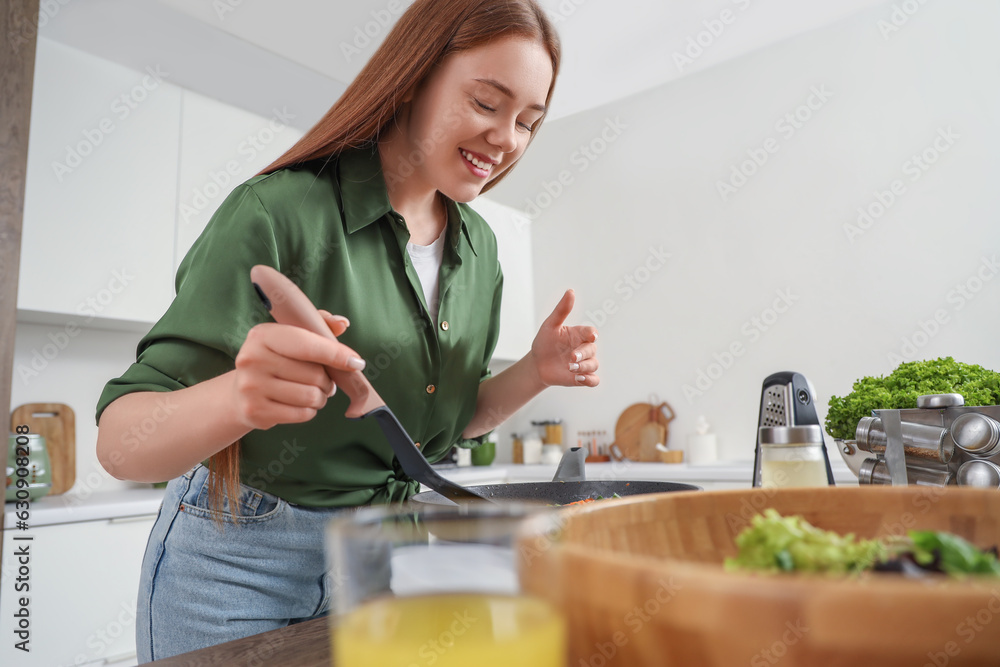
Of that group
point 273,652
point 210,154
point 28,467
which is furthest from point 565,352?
point 210,154

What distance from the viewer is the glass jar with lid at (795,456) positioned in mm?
621

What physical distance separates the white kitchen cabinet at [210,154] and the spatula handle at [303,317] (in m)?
2.20

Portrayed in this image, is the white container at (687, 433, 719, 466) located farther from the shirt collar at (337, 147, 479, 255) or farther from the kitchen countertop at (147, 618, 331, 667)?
the kitchen countertop at (147, 618, 331, 667)

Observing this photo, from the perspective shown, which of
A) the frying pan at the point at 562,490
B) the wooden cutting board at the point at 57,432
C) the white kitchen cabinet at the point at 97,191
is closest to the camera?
the frying pan at the point at 562,490

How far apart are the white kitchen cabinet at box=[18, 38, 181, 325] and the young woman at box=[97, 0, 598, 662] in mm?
1643

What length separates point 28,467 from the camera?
→ 6.98ft

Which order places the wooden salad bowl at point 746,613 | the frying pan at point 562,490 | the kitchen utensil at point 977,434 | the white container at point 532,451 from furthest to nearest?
the white container at point 532,451 → the frying pan at point 562,490 → the kitchen utensil at point 977,434 → the wooden salad bowl at point 746,613

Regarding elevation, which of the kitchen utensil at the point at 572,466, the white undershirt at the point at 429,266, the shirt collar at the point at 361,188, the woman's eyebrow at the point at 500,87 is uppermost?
the woman's eyebrow at the point at 500,87

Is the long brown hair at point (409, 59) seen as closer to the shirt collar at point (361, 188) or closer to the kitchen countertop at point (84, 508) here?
the shirt collar at point (361, 188)

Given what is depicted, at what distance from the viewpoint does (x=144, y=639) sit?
2.91ft

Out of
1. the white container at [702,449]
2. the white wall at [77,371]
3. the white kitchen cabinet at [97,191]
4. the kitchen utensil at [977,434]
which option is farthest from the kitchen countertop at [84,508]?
the white container at [702,449]

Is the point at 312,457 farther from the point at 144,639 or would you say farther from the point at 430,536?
the point at 430,536

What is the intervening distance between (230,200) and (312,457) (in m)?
0.36

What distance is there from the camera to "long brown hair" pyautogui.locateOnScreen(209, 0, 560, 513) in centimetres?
91
